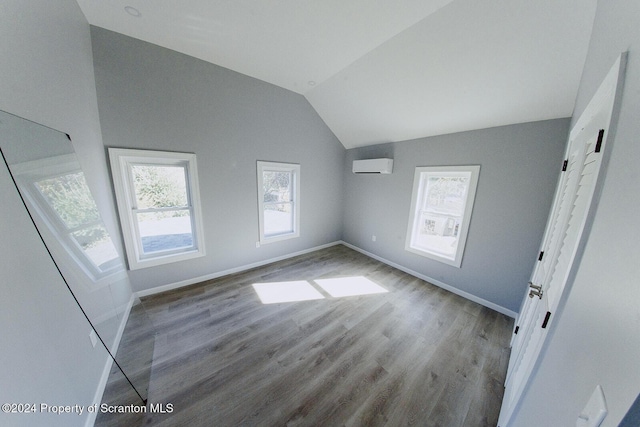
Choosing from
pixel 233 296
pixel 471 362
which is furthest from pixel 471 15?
pixel 233 296

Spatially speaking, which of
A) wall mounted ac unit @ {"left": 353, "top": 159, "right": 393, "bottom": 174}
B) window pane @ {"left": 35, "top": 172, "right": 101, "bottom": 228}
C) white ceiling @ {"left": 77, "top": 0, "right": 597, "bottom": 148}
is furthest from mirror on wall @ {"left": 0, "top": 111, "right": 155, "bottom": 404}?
wall mounted ac unit @ {"left": 353, "top": 159, "right": 393, "bottom": 174}

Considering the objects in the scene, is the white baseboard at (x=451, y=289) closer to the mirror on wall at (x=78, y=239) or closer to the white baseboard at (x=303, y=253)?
the white baseboard at (x=303, y=253)

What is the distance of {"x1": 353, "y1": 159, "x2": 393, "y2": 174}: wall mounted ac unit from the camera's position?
10.9 feet

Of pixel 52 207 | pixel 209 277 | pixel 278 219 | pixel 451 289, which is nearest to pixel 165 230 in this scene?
pixel 209 277

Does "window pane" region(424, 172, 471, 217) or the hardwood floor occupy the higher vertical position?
"window pane" region(424, 172, 471, 217)

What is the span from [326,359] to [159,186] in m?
2.77

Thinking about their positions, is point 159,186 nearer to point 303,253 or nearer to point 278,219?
point 278,219

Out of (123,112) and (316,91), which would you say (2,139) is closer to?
(123,112)

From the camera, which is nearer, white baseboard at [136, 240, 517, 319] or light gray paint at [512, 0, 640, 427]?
light gray paint at [512, 0, 640, 427]

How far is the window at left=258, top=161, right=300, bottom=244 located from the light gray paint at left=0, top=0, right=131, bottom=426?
1.94 metres

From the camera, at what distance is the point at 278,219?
11.8 feet

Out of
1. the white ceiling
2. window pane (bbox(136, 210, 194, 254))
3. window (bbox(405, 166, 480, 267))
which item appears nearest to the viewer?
the white ceiling

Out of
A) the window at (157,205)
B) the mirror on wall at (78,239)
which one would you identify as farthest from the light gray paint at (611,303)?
the window at (157,205)

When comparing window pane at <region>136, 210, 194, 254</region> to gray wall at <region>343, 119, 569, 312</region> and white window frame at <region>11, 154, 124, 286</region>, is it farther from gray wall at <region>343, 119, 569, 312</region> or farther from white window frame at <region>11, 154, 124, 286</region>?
gray wall at <region>343, 119, 569, 312</region>
